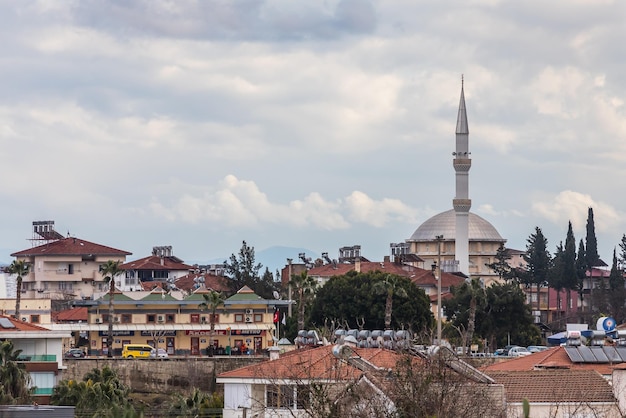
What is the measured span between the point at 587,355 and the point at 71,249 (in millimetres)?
84676

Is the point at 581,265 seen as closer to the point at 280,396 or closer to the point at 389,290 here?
the point at 389,290

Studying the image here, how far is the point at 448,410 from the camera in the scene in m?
31.2

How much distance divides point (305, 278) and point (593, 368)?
56984 mm

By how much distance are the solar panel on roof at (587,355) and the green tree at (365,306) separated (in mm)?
43669

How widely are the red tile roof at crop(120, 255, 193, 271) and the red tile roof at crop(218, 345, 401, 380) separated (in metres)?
94.3

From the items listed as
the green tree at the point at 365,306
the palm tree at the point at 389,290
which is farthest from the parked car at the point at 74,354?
the palm tree at the point at 389,290

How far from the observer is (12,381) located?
55.3m

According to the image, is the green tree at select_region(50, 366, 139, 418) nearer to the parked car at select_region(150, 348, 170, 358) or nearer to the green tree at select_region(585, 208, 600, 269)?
the parked car at select_region(150, 348, 170, 358)

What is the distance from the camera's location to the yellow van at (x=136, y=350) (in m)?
89.3

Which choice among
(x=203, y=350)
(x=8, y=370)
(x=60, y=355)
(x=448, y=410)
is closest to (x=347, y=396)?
(x=448, y=410)

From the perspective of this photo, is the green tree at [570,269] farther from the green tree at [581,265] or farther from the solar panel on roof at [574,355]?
the solar panel on roof at [574,355]

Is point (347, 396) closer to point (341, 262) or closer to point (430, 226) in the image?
point (341, 262)

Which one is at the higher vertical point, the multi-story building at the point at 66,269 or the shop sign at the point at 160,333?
the multi-story building at the point at 66,269

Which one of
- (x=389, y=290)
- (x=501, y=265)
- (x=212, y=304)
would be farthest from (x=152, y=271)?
(x=389, y=290)
